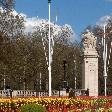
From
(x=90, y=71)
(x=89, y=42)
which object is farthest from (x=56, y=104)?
(x=89, y=42)

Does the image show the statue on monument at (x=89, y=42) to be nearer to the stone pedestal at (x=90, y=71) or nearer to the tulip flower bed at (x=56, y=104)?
the stone pedestal at (x=90, y=71)

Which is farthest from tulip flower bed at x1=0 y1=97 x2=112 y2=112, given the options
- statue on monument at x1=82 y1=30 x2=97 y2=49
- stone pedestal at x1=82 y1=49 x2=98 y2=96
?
statue on monument at x1=82 y1=30 x2=97 y2=49

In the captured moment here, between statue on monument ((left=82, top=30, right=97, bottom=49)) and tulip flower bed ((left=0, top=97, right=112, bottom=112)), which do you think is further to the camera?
statue on monument ((left=82, top=30, right=97, bottom=49))

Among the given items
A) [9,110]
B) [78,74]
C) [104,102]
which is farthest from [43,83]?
[9,110]

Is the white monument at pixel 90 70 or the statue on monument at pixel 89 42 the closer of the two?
the white monument at pixel 90 70

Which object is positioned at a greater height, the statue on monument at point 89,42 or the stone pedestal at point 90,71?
the statue on monument at point 89,42

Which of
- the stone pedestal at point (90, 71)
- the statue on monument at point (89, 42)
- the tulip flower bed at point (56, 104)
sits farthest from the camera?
the statue on monument at point (89, 42)

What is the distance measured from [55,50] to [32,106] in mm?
46758

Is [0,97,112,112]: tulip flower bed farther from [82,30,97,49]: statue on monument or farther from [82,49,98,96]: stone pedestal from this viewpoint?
[82,30,97,49]: statue on monument

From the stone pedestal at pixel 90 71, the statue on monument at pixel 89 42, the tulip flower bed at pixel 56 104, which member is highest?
the statue on monument at pixel 89 42

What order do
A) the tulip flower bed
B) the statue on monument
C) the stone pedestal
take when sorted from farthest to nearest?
the statue on monument < the stone pedestal < the tulip flower bed

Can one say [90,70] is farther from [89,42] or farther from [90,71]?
[89,42]

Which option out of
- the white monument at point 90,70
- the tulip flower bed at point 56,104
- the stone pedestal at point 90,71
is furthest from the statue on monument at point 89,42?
the tulip flower bed at point 56,104

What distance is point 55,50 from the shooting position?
210 ft
